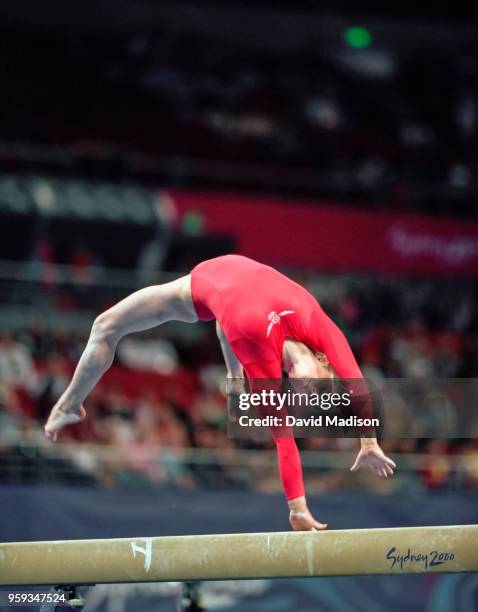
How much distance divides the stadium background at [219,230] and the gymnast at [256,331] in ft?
8.67

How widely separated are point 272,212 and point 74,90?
357 centimetres

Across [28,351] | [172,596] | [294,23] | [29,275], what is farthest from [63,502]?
[294,23]

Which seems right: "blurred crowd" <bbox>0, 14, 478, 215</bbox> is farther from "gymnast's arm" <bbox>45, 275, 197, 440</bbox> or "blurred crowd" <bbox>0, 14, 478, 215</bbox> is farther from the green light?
"gymnast's arm" <bbox>45, 275, 197, 440</bbox>

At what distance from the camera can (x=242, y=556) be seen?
4.32 metres

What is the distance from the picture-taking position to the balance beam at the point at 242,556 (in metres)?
4.29

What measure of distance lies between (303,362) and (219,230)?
300 inches

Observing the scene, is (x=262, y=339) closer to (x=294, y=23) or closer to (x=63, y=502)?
(x=63, y=502)

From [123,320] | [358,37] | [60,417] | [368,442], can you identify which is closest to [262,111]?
[358,37]

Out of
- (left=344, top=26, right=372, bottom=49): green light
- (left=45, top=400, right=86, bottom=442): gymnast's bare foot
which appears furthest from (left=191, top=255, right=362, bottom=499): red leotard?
(left=344, top=26, right=372, bottom=49): green light

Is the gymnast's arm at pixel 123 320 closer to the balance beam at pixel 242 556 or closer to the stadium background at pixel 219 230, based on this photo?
the balance beam at pixel 242 556

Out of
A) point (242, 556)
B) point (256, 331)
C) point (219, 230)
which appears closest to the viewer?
point (242, 556)

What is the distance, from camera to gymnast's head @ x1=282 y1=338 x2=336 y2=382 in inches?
182

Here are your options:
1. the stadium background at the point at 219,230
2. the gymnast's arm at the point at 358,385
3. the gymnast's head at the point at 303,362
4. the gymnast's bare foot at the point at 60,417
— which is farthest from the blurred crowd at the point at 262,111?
the gymnast's arm at the point at 358,385

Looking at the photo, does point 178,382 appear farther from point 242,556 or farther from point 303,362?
point 242,556
